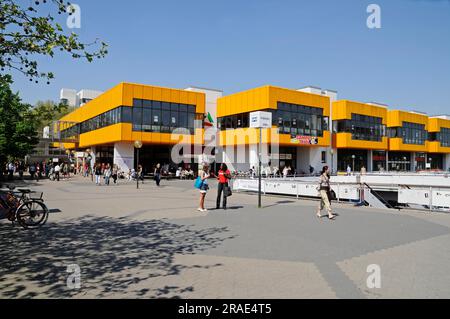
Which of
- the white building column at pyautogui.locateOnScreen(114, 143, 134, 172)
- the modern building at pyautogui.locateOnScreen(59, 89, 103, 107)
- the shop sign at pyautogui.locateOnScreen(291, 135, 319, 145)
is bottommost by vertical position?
the white building column at pyautogui.locateOnScreen(114, 143, 134, 172)

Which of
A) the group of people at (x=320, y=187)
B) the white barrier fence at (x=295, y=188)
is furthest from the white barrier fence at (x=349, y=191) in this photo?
the group of people at (x=320, y=187)

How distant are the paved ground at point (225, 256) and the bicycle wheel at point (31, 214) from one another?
37 centimetres

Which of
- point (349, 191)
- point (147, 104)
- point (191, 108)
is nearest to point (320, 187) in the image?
point (349, 191)

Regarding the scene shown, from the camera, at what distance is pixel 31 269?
18.4 feet

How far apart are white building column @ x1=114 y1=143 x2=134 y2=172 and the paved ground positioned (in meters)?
28.1

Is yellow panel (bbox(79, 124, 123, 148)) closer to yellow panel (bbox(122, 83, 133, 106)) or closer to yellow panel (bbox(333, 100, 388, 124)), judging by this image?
yellow panel (bbox(122, 83, 133, 106))

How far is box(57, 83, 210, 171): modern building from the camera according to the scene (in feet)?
122

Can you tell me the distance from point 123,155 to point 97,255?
3362 cm

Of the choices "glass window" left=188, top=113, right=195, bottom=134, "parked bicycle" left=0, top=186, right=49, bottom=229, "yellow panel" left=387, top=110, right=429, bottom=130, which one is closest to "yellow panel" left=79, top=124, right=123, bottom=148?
"glass window" left=188, top=113, right=195, bottom=134

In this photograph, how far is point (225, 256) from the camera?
6488 mm

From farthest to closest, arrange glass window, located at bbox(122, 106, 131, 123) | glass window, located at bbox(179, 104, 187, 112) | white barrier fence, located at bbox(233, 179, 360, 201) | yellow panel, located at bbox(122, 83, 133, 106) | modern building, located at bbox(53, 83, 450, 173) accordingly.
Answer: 1. glass window, located at bbox(179, 104, 187, 112)
2. modern building, located at bbox(53, 83, 450, 173)
3. glass window, located at bbox(122, 106, 131, 123)
4. yellow panel, located at bbox(122, 83, 133, 106)
5. white barrier fence, located at bbox(233, 179, 360, 201)

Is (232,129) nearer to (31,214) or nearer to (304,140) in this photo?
(304,140)

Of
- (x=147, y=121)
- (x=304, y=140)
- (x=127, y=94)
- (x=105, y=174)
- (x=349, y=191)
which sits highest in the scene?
(x=127, y=94)
